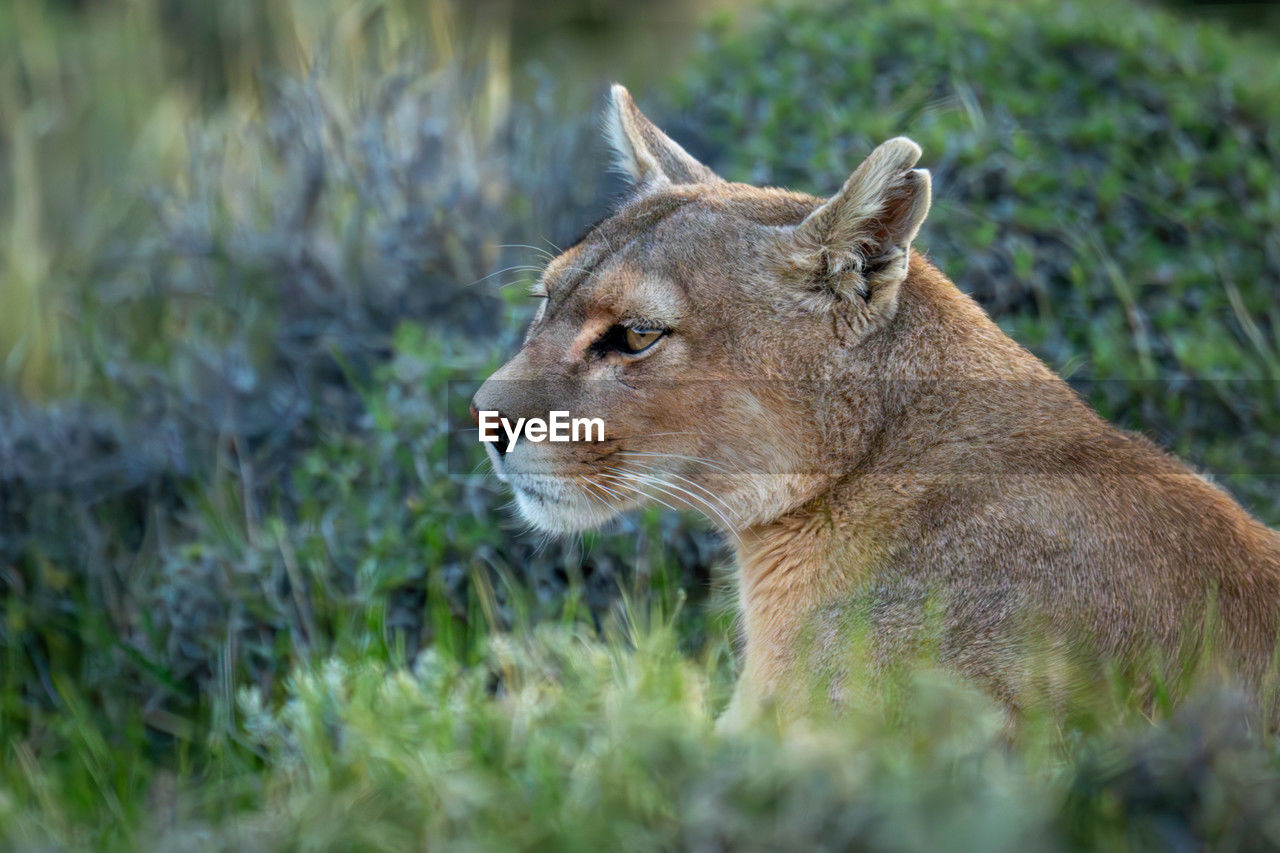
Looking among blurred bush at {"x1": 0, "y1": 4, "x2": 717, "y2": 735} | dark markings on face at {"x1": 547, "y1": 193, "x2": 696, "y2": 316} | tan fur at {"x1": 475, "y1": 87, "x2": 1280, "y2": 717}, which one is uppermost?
dark markings on face at {"x1": 547, "y1": 193, "x2": 696, "y2": 316}

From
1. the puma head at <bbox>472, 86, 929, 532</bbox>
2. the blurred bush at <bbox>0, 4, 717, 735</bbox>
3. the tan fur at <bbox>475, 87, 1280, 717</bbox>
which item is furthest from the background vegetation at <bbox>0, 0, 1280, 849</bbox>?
the puma head at <bbox>472, 86, 929, 532</bbox>

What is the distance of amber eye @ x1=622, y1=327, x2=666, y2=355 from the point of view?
132 inches

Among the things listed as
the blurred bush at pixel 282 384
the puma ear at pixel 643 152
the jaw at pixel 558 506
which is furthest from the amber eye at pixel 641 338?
the blurred bush at pixel 282 384

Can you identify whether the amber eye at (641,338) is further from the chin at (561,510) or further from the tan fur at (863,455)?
the chin at (561,510)

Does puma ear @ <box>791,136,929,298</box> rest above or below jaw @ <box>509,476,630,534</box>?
Answer: above

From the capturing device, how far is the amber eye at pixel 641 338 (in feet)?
11.0

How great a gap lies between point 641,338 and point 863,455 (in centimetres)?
65

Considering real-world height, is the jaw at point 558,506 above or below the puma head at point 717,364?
below

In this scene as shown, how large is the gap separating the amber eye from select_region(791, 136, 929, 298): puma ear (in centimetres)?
41

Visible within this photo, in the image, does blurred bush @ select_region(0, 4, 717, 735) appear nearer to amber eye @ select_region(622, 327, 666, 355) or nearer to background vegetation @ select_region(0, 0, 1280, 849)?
background vegetation @ select_region(0, 0, 1280, 849)

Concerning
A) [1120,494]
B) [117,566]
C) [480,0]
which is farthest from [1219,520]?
[480,0]

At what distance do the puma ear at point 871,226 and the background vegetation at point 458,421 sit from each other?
3.44ft

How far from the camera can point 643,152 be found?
13.1ft

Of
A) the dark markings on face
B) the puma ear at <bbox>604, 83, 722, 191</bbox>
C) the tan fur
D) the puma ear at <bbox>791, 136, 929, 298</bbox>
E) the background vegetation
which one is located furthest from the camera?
the puma ear at <bbox>604, 83, 722, 191</bbox>
